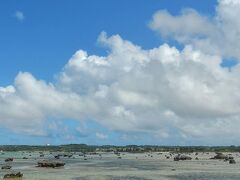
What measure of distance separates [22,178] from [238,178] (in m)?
28.6

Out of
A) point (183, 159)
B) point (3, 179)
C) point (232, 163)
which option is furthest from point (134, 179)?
point (183, 159)

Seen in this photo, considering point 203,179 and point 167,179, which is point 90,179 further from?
point 203,179

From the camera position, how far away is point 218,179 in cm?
6538

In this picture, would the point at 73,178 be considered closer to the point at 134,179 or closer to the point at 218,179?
the point at 134,179

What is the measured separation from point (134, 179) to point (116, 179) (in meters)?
2.34

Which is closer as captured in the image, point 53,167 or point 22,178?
point 22,178

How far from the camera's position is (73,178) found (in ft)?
216

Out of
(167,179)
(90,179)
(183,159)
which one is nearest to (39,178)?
(90,179)

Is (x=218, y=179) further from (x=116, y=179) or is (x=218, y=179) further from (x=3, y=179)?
(x=3, y=179)

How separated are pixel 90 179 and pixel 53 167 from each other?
31.8m

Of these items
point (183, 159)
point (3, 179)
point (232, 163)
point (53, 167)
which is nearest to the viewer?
point (3, 179)

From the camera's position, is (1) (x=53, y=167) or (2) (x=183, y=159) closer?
(1) (x=53, y=167)

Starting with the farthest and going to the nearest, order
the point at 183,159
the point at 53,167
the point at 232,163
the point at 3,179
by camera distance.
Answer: the point at 183,159
the point at 232,163
the point at 53,167
the point at 3,179

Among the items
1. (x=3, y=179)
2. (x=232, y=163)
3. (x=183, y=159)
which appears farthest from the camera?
(x=183, y=159)
